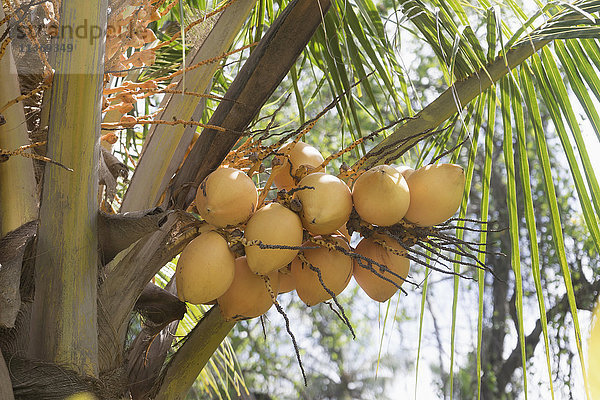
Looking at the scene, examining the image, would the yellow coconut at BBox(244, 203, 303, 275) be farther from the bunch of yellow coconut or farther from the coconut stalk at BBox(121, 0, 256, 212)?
the coconut stalk at BBox(121, 0, 256, 212)

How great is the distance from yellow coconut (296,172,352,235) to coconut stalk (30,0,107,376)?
0.72ft

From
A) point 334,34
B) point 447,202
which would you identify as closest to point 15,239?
point 447,202

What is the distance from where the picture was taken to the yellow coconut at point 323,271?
71cm

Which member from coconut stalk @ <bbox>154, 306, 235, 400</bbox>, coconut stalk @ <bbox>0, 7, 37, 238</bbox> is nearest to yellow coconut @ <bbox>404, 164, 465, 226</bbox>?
coconut stalk @ <bbox>154, 306, 235, 400</bbox>

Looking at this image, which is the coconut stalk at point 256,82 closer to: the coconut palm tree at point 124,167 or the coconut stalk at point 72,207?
the coconut palm tree at point 124,167

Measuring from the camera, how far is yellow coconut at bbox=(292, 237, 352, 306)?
2.31 ft

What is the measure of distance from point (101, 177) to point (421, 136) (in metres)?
0.40

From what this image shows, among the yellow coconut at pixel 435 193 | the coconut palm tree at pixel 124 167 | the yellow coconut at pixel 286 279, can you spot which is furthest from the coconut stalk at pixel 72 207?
the yellow coconut at pixel 435 193

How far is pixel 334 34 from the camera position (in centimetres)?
109

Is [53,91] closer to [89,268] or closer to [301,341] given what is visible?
[89,268]

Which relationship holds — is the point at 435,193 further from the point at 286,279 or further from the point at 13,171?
the point at 13,171

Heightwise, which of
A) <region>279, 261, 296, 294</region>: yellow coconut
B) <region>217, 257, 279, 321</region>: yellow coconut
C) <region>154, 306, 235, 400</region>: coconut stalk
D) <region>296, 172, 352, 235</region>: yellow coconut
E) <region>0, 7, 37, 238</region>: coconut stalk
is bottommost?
<region>154, 306, 235, 400</region>: coconut stalk

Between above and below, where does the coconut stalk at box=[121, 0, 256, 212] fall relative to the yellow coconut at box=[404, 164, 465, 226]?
above

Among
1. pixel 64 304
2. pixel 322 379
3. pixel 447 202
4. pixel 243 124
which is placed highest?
pixel 322 379
